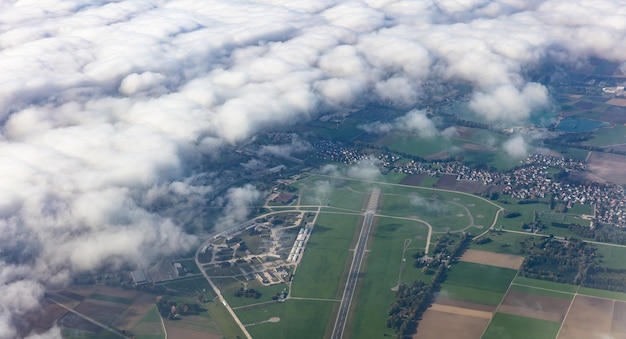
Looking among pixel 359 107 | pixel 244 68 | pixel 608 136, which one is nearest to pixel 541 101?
pixel 608 136

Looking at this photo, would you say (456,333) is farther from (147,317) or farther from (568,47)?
(568,47)

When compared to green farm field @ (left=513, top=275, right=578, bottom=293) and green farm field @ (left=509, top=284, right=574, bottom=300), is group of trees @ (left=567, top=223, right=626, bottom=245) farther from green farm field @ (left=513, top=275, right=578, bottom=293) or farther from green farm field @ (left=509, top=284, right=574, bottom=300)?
green farm field @ (left=509, top=284, right=574, bottom=300)

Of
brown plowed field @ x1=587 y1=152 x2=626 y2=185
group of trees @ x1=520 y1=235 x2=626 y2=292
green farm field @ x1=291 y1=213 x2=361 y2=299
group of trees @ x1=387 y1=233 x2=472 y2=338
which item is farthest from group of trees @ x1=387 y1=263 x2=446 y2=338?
brown plowed field @ x1=587 y1=152 x2=626 y2=185

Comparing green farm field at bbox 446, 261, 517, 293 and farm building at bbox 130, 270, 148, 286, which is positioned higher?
green farm field at bbox 446, 261, 517, 293

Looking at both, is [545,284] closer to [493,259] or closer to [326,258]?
[493,259]

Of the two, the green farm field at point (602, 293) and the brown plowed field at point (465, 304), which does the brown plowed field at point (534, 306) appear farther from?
the green farm field at point (602, 293)

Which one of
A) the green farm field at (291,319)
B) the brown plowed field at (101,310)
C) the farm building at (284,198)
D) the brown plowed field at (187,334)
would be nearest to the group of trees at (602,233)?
the green farm field at (291,319)
